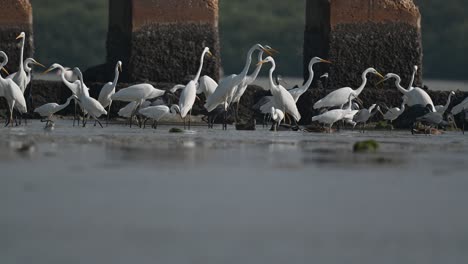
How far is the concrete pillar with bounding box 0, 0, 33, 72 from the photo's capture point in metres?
21.1

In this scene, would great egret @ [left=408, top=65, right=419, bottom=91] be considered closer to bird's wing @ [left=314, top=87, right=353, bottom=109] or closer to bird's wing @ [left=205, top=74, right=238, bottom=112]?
bird's wing @ [left=314, top=87, right=353, bottom=109]

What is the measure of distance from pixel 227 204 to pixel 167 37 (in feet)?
39.5

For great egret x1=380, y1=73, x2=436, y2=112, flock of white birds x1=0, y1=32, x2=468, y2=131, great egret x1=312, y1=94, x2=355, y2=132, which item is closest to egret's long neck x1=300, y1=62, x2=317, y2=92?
flock of white birds x1=0, y1=32, x2=468, y2=131

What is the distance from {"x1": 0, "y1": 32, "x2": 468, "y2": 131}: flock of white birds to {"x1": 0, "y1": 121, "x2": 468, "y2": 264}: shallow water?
4.02m

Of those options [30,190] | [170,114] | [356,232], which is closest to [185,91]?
[170,114]

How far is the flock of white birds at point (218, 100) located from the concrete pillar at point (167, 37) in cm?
48

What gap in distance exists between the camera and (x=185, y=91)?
1786 cm

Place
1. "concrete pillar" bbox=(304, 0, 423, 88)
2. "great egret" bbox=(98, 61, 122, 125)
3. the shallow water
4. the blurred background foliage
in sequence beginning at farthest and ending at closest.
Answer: the blurred background foliage < "concrete pillar" bbox=(304, 0, 423, 88) < "great egret" bbox=(98, 61, 122, 125) < the shallow water

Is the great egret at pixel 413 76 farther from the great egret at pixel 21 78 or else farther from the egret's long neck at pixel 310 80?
the great egret at pixel 21 78

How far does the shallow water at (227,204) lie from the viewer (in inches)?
291

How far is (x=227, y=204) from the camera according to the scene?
29.5ft

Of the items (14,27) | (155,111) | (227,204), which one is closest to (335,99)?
(155,111)

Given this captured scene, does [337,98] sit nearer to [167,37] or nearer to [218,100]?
[218,100]

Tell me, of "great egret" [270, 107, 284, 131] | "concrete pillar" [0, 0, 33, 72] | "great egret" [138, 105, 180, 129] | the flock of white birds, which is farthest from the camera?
"concrete pillar" [0, 0, 33, 72]
